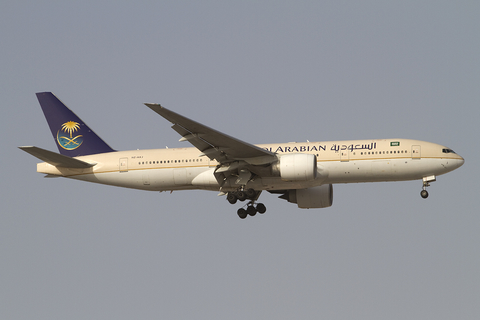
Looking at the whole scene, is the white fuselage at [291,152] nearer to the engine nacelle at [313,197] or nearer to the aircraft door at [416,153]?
the aircraft door at [416,153]

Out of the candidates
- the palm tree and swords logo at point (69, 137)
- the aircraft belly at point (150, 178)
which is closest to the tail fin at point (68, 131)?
the palm tree and swords logo at point (69, 137)

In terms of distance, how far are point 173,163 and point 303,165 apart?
7.87 m

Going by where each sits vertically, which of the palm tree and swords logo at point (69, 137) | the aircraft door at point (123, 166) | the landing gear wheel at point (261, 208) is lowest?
the landing gear wheel at point (261, 208)

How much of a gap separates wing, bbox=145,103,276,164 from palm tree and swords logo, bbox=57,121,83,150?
979 cm

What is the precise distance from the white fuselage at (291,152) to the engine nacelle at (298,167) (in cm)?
107

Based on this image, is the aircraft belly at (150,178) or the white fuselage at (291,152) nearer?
the white fuselage at (291,152)

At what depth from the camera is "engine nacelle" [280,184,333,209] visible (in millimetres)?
38344

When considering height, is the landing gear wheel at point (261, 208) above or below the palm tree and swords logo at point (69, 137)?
below

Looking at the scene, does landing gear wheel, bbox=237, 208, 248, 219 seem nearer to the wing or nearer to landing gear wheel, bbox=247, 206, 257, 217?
landing gear wheel, bbox=247, 206, 257, 217

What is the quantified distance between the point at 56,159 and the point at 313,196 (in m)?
15.3

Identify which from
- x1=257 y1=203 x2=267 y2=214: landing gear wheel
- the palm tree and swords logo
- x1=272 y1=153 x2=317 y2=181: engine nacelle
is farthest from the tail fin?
x1=272 y1=153 x2=317 y2=181: engine nacelle

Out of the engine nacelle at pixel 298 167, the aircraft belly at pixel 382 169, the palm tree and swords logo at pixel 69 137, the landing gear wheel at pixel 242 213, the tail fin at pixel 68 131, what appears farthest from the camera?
the palm tree and swords logo at pixel 69 137

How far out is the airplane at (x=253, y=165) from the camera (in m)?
33.2

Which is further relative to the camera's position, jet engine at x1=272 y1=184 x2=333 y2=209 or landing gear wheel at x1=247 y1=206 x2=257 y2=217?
jet engine at x1=272 y1=184 x2=333 y2=209
